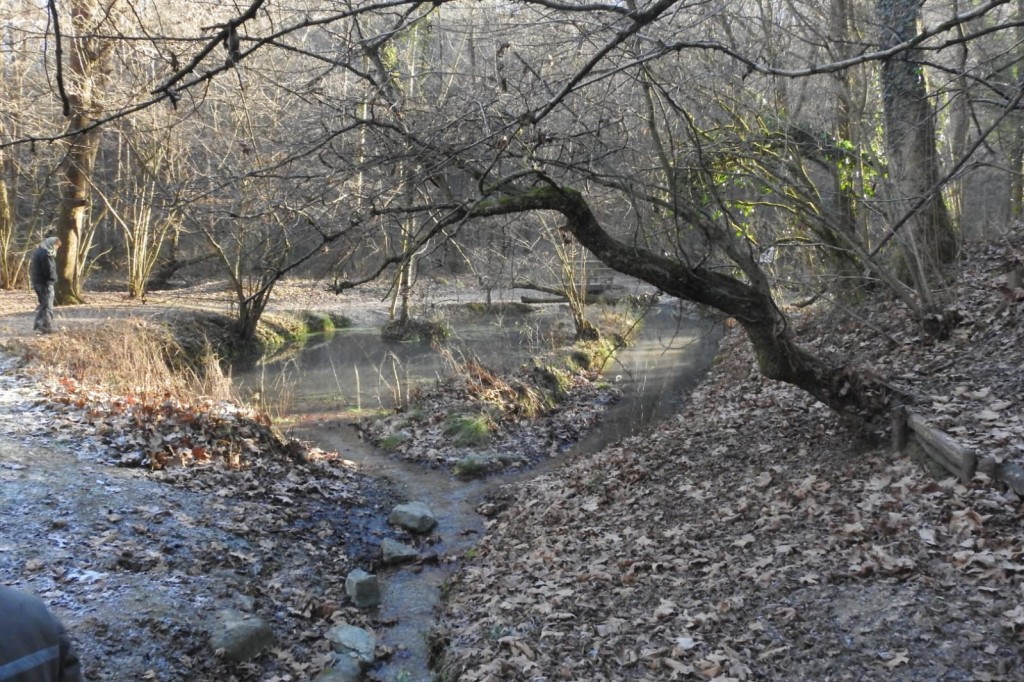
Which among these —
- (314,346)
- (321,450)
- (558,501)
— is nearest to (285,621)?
(558,501)

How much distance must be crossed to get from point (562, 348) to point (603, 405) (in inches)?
145

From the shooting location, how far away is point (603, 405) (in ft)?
49.2

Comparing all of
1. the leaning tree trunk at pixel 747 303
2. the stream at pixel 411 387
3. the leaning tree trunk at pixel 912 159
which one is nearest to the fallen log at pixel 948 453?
the leaning tree trunk at pixel 747 303

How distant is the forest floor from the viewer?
185 inches

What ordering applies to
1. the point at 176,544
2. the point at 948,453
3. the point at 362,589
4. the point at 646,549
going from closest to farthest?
the point at 948,453 → the point at 646,549 → the point at 176,544 → the point at 362,589

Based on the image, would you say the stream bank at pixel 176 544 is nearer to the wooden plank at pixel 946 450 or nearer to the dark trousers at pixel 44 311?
the wooden plank at pixel 946 450

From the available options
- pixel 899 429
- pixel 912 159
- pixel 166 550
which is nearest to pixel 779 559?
pixel 899 429

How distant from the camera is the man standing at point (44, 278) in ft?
47.8

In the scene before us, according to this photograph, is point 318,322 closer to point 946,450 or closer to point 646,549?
point 646,549

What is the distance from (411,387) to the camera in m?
15.0

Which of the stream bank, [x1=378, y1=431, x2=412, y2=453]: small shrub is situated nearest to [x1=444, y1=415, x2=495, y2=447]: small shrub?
[x1=378, y1=431, x2=412, y2=453]: small shrub

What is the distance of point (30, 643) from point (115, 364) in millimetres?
11802

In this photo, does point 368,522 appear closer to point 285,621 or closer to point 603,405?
point 285,621

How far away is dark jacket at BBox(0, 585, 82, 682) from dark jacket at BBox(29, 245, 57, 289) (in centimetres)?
1506
